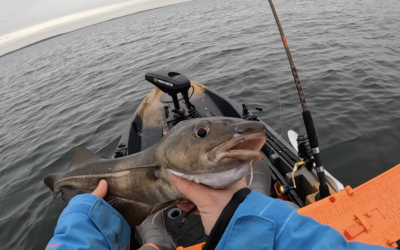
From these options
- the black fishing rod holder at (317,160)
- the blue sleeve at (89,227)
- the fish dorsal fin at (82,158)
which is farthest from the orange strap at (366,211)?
the fish dorsal fin at (82,158)

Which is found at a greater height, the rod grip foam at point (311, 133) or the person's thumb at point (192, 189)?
the person's thumb at point (192, 189)

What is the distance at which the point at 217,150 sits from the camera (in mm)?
1702

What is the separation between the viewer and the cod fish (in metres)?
1.67

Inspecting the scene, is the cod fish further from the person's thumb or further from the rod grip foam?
the rod grip foam

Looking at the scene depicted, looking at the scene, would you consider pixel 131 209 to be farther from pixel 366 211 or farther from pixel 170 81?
pixel 366 211

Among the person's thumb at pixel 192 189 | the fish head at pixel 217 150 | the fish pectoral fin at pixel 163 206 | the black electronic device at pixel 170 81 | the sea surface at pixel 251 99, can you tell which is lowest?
the sea surface at pixel 251 99

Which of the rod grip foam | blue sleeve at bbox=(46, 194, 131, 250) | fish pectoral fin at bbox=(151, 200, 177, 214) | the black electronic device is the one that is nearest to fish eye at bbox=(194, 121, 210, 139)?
fish pectoral fin at bbox=(151, 200, 177, 214)

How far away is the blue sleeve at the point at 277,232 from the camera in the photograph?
118cm

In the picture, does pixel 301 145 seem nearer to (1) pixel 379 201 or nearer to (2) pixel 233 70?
(1) pixel 379 201

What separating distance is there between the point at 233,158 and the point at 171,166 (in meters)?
0.65

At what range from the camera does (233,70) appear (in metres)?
11.3

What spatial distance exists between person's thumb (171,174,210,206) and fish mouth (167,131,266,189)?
44 mm

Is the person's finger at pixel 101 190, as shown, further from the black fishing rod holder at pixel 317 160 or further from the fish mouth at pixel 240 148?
the black fishing rod holder at pixel 317 160

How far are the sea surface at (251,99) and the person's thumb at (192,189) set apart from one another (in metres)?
4.32
